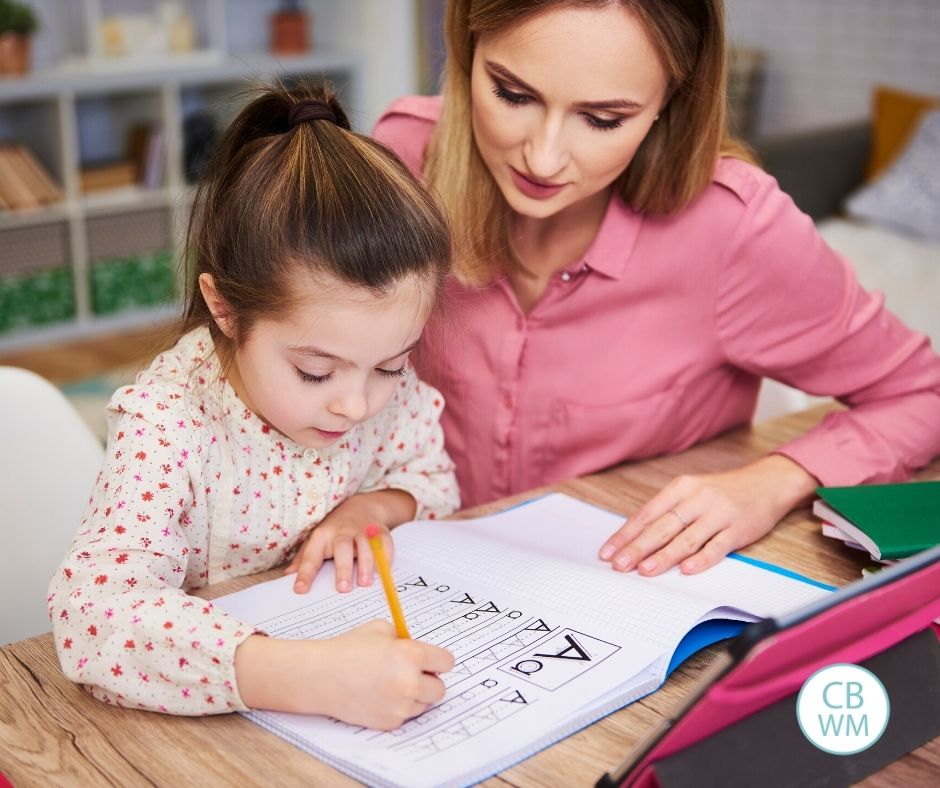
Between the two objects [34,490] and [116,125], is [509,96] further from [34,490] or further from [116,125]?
[116,125]

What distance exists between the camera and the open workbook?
80 cm

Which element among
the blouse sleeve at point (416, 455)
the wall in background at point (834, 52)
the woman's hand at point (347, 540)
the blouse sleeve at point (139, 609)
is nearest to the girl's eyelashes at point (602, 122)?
the blouse sleeve at point (416, 455)

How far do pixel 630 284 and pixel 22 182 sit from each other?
308 cm

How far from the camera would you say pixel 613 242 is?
1.40 metres

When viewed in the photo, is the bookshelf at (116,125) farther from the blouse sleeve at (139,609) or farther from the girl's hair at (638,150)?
the blouse sleeve at (139,609)

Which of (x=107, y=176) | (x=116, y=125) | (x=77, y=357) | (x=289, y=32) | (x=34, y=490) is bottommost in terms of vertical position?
(x=77, y=357)

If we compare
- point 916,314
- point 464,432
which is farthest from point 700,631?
point 916,314

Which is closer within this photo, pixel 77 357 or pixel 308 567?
pixel 308 567

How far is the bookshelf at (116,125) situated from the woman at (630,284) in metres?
2.55

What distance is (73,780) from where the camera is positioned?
78 cm

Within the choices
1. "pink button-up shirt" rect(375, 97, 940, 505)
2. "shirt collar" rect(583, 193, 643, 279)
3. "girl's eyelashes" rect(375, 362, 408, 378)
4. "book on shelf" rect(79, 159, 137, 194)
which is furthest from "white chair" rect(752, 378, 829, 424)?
"book on shelf" rect(79, 159, 137, 194)


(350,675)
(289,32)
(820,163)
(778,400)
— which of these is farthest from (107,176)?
(350,675)

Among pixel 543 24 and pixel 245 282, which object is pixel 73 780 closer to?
pixel 245 282

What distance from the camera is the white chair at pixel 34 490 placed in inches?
46.9
